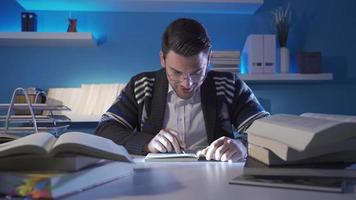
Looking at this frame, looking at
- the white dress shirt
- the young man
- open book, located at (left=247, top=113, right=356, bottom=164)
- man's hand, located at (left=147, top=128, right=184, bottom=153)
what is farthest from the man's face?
open book, located at (left=247, top=113, right=356, bottom=164)

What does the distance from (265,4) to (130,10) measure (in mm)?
921

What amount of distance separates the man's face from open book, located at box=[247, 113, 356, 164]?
687mm

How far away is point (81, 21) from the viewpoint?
2.39 meters

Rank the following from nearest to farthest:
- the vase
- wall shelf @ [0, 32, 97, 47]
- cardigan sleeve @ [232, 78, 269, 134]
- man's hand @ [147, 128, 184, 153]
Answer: man's hand @ [147, 128, 184, 153]
cardigan sleeve @ [232, 78, 269, 134]
wall shelf @ [0, 32, 97, 47]
the vase

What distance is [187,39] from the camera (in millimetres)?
1375

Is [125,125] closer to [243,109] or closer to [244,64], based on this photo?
[243,109]

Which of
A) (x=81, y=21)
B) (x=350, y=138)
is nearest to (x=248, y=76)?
(x=81, y=21)

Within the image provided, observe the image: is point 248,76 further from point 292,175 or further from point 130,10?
point 292,175

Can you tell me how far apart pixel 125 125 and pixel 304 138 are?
1.09 metres

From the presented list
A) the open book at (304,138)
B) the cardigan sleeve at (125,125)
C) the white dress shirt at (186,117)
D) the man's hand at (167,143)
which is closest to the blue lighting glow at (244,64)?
the white dress shirt at (186,117)

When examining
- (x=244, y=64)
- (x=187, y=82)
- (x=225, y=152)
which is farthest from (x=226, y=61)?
(x=225, y=152)

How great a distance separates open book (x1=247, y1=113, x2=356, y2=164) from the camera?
50 centimetres

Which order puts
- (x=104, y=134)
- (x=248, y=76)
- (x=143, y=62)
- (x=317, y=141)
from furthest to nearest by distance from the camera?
(x=143, y=62), (x=248, y=76), (x=104, y=134), (x=317, y=141)

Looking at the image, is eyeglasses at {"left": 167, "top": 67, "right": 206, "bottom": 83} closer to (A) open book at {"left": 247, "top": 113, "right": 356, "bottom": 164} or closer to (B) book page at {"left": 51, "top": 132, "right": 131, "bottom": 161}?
(A) open book at {"left": 247, "top": 113, "right": 356, "bottom": 164}
